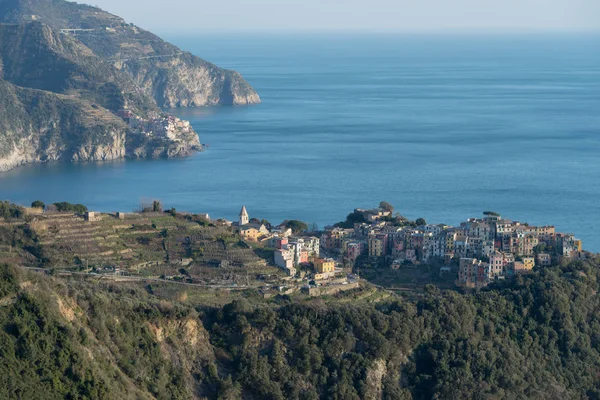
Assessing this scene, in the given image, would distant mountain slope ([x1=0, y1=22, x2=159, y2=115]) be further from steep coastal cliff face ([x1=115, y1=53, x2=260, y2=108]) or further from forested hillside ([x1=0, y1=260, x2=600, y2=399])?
forested hillside ([x1=0, y1=260, x2=600, y2=399])

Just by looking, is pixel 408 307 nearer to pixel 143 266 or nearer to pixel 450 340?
pixel 450 340

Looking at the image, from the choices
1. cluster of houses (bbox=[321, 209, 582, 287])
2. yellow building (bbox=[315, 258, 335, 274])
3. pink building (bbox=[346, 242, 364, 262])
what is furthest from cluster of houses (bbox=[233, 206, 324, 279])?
cluster of houses (bbox=[321, 209, 582, 287])

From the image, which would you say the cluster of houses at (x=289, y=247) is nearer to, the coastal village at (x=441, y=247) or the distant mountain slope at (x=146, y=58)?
the coastal village at (x=441, y=247)

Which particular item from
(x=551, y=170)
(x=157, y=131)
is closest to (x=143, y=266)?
(x=551, y=170)

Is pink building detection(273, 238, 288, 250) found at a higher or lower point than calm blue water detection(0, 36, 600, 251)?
higher

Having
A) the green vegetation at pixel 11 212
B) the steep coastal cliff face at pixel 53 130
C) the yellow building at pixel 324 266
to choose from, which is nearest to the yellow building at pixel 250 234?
the yellow building at pixel 324 266
